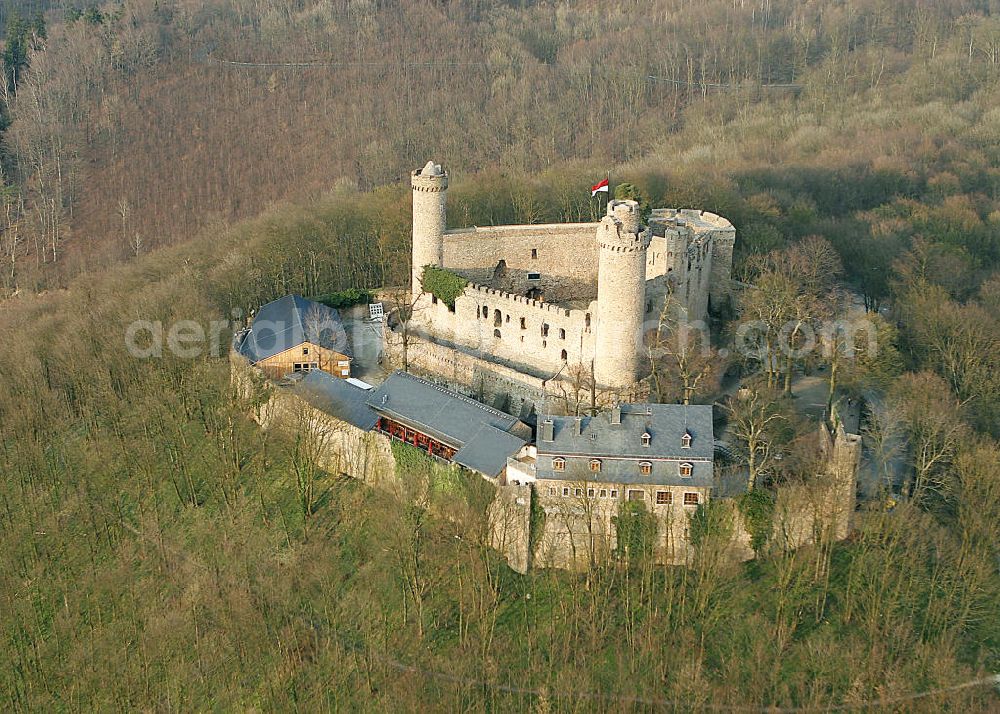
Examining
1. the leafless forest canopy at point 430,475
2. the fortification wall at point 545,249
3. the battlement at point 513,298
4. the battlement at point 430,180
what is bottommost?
the leafless forest canopy at point 430,475

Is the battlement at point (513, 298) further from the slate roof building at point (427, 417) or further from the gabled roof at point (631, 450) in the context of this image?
the gabled roof at point (631, 450)

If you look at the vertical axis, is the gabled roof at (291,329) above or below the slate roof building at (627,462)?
above

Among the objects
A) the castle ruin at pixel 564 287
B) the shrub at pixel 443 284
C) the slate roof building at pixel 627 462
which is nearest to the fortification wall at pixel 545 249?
the castle ruin at pixel 564 287

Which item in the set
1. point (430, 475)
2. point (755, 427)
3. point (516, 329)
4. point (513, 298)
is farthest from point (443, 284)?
point (755, 427)

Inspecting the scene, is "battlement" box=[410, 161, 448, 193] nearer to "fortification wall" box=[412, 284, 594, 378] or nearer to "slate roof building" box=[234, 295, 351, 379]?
"fortification wall" box=[412, 284, 594, 378]

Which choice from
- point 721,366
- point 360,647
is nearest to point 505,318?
point 721,366

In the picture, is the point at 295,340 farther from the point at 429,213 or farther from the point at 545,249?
the point at 545,249

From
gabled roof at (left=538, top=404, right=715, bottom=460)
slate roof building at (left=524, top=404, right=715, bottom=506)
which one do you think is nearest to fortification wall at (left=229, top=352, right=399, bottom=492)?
slate roof building at (left=524, top=404, right=715, bottom=506)
